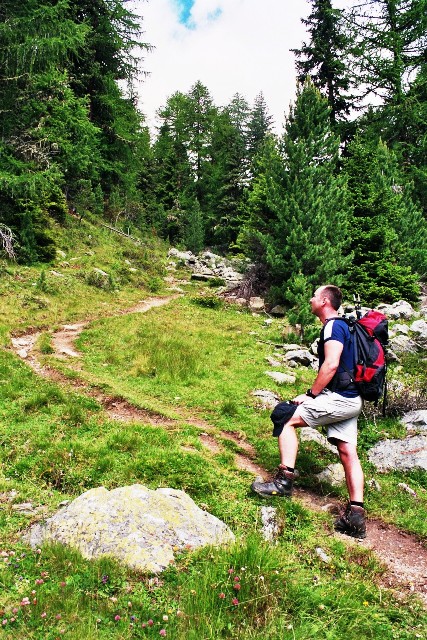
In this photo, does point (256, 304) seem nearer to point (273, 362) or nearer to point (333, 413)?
point (273, 362)

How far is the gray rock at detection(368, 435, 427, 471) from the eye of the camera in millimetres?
5786

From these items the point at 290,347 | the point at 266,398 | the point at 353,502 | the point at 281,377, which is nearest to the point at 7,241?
the point at 290,347

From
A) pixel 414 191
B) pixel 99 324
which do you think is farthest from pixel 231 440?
pixel 414 191

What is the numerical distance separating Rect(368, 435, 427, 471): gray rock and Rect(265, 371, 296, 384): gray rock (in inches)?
129

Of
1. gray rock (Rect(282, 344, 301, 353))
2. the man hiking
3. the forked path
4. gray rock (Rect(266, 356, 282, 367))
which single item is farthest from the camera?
gray rock (Rect(282, 344, 301, 353))

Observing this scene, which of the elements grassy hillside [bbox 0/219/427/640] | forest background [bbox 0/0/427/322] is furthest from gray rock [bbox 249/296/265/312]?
grassy hillside [bbox 0/219/427/640]

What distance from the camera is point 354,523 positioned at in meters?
4.22

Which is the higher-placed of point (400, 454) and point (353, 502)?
point (353, 502)

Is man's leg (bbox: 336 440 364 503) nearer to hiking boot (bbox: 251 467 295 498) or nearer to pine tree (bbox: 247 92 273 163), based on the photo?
hiking boot (bbox: 251 467 295 498)

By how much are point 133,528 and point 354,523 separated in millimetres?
2326

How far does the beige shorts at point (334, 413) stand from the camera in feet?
14.9

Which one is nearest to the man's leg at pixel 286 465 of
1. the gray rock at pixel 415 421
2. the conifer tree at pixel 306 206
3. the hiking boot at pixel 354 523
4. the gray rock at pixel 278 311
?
the hiking boot at pixel 354 523

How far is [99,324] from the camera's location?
43.7ft

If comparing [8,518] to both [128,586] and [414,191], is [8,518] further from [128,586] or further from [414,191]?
[414,191]
